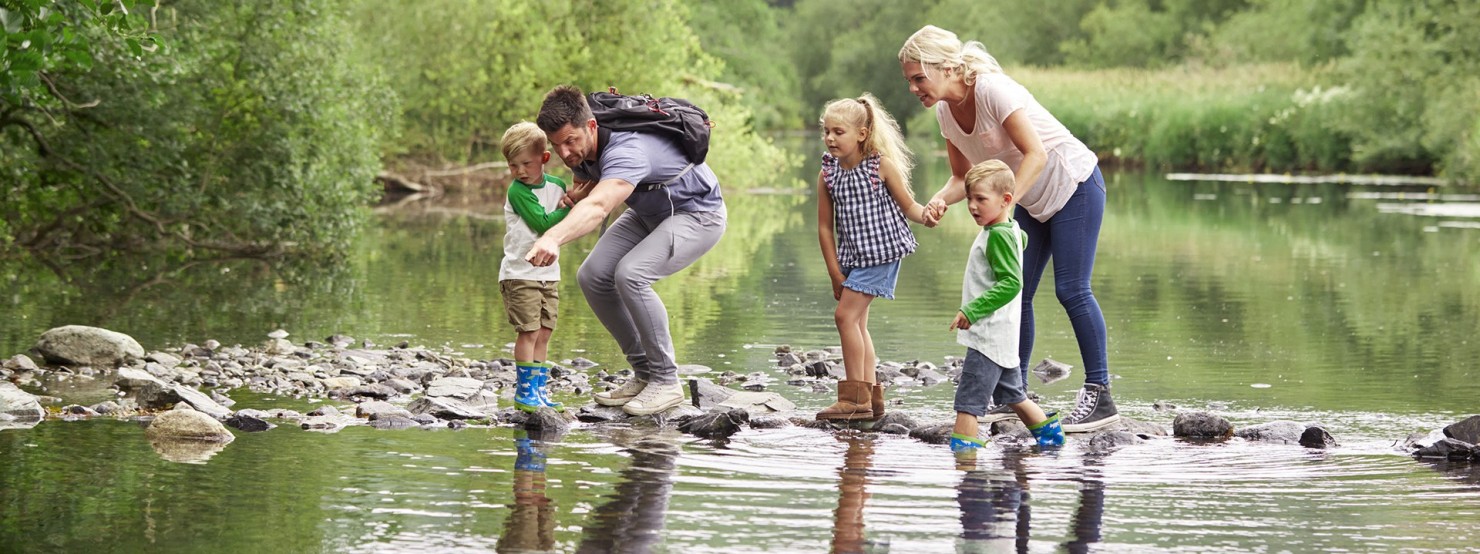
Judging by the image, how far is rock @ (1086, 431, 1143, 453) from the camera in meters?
8.10

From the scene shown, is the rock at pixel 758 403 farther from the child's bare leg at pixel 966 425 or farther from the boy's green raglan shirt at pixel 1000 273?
the boy's green raglan shirt at pixel 1000 273

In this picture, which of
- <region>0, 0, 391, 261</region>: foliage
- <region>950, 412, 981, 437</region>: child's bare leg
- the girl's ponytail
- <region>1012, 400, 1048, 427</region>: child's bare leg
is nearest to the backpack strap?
the girl's ponytail

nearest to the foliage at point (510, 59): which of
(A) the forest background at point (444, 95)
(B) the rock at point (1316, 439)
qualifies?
(A) the forest background at point (444, 95)

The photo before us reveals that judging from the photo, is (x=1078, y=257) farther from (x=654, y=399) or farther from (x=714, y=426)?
(x=654, y=399)

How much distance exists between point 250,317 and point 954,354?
5399 mm

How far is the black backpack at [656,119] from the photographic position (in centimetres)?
855

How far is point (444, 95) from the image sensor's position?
3450 centimetres

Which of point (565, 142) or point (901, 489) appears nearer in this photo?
point (901, 489)

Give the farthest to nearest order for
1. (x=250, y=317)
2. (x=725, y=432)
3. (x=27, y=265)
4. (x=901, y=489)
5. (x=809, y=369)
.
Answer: (x=27, y=265) → (x=250, y=317) → (x=809, y=369) → (x=725, y=432) → (x=901, y=489)

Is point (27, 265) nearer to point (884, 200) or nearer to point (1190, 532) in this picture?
point (884, 200)

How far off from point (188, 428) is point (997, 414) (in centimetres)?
368

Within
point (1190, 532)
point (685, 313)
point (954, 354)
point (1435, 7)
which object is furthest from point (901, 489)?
point (1435, 7)

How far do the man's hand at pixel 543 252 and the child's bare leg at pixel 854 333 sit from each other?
1.60 m

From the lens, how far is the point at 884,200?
8609 mm
